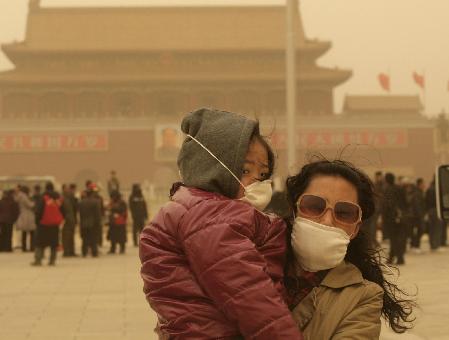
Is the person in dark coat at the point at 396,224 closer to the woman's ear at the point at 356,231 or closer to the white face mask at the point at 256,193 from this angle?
the woman's ear at the point at 356,231

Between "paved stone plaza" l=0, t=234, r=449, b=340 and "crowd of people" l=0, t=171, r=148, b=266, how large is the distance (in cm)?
48

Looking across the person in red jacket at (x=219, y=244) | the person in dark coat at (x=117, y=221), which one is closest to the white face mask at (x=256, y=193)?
the person in red jacket at (x=219, y=244)

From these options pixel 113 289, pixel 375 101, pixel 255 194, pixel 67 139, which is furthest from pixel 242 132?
pixel 375 101

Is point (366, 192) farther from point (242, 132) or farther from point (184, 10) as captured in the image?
point (184, 10)

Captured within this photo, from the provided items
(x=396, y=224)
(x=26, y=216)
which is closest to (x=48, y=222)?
(x=26, y=216)

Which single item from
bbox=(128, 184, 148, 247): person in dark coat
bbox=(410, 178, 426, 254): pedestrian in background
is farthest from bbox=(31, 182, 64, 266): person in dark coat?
bbox=(410, 178, 426, 254): pedestrian in background

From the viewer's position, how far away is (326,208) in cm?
183

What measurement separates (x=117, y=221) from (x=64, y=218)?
99 centimetres

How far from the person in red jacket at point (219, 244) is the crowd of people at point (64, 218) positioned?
984cm

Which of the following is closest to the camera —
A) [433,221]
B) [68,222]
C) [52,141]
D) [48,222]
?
[48,222]

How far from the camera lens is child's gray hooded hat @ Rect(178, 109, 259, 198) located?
1775 millimetres

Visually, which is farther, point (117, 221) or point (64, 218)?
point (117, 221)

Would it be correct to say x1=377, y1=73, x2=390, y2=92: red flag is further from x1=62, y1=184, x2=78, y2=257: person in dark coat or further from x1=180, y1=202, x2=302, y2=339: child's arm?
x1=180, y1=202, x2=302, y2=339: child's arm

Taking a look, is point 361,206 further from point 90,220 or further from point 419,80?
point 419,80
